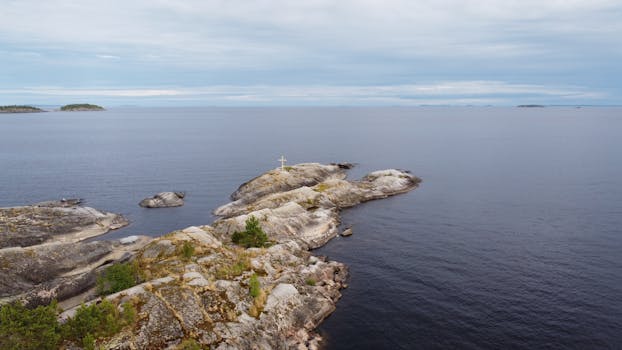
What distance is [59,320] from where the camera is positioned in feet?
123

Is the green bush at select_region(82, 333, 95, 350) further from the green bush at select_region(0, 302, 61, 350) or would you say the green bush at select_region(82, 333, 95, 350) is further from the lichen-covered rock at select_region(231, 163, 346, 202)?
the lichen-covered rock at select_region(231, 163, 346, 202)

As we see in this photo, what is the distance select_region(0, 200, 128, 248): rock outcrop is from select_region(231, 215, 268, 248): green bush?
3143 cm

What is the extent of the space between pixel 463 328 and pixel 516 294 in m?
11.2

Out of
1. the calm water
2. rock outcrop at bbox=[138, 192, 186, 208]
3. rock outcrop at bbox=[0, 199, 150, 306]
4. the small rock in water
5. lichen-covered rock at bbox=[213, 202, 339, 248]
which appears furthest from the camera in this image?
rock outcrop at bbox=[138, 192, 186, 208]

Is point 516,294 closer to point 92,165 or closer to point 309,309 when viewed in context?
point 309,309

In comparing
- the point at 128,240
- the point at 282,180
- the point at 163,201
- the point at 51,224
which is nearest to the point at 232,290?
the point at 128,240

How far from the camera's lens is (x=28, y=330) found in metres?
33.8

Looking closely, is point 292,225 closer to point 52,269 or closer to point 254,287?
point 254,287

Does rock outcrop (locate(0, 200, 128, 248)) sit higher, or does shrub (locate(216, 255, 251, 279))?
shrub (locate(216, 255, 251, 279))

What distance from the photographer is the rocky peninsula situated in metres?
39.0

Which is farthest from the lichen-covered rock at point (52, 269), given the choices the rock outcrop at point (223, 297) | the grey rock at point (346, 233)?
the grey rock at point (346, 233)

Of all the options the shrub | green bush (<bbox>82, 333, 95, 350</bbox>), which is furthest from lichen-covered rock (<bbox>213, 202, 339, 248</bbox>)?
green bush (<bbox>82, 333, 95, 350</bbox>)

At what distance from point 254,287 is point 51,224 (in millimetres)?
48850

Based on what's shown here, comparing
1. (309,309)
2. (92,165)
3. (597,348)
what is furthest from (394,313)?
(92,165)
